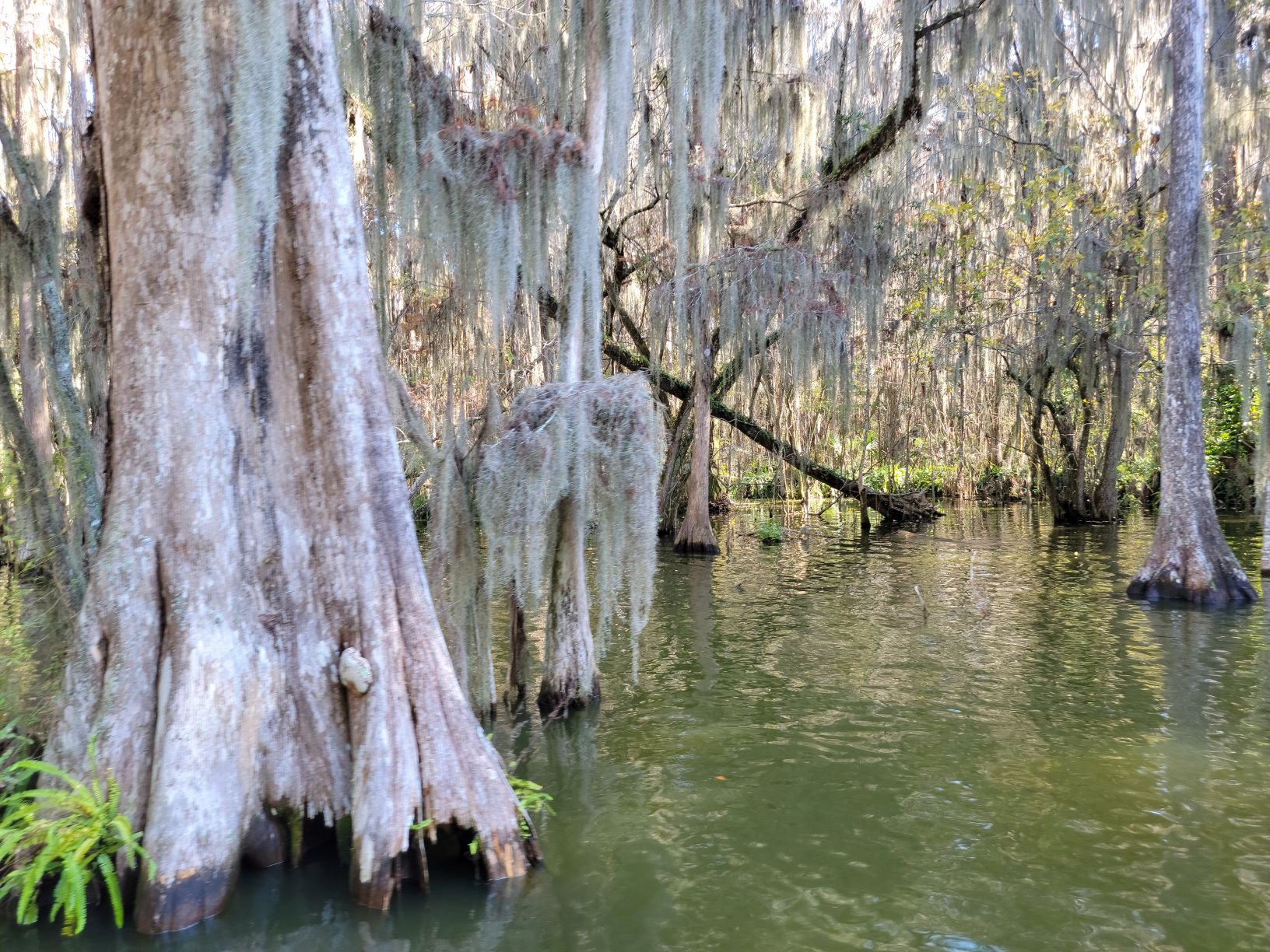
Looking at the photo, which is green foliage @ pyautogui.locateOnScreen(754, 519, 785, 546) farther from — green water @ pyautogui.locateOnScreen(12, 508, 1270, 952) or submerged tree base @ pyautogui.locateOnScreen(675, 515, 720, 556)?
green water @ pyautogui.locateOnScreen(12, 508, 1270, 952)

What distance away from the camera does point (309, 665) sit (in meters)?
3.72

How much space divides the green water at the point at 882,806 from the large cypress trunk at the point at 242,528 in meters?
0.38

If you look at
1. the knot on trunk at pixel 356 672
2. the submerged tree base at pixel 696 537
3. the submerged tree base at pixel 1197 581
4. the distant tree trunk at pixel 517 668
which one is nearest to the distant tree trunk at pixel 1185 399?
the submerged tree base at pixel 1197 581

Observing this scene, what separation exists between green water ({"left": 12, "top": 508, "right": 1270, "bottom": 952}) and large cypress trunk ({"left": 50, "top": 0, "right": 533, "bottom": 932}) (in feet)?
1.26

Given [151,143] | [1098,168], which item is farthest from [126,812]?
[1098,168]

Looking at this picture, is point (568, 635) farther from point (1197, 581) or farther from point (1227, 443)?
point (1227, 443)

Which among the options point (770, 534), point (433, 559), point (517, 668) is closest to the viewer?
point (433, 559)

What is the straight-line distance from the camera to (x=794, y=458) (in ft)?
59.7

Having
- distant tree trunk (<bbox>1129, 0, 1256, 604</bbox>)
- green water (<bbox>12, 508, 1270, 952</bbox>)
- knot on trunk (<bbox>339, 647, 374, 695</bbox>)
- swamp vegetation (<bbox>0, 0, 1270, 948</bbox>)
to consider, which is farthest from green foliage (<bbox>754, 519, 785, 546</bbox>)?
knot on trunk (<bbox>339, 647, 374, 695</bbox>)

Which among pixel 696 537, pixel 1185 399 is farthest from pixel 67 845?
pixel 696 537

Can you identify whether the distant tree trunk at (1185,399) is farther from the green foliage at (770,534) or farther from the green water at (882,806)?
the green foliage at (770,534)

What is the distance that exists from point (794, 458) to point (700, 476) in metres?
3.45

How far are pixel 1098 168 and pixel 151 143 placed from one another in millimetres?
15711

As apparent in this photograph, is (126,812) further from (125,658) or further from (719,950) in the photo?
(719,950)
